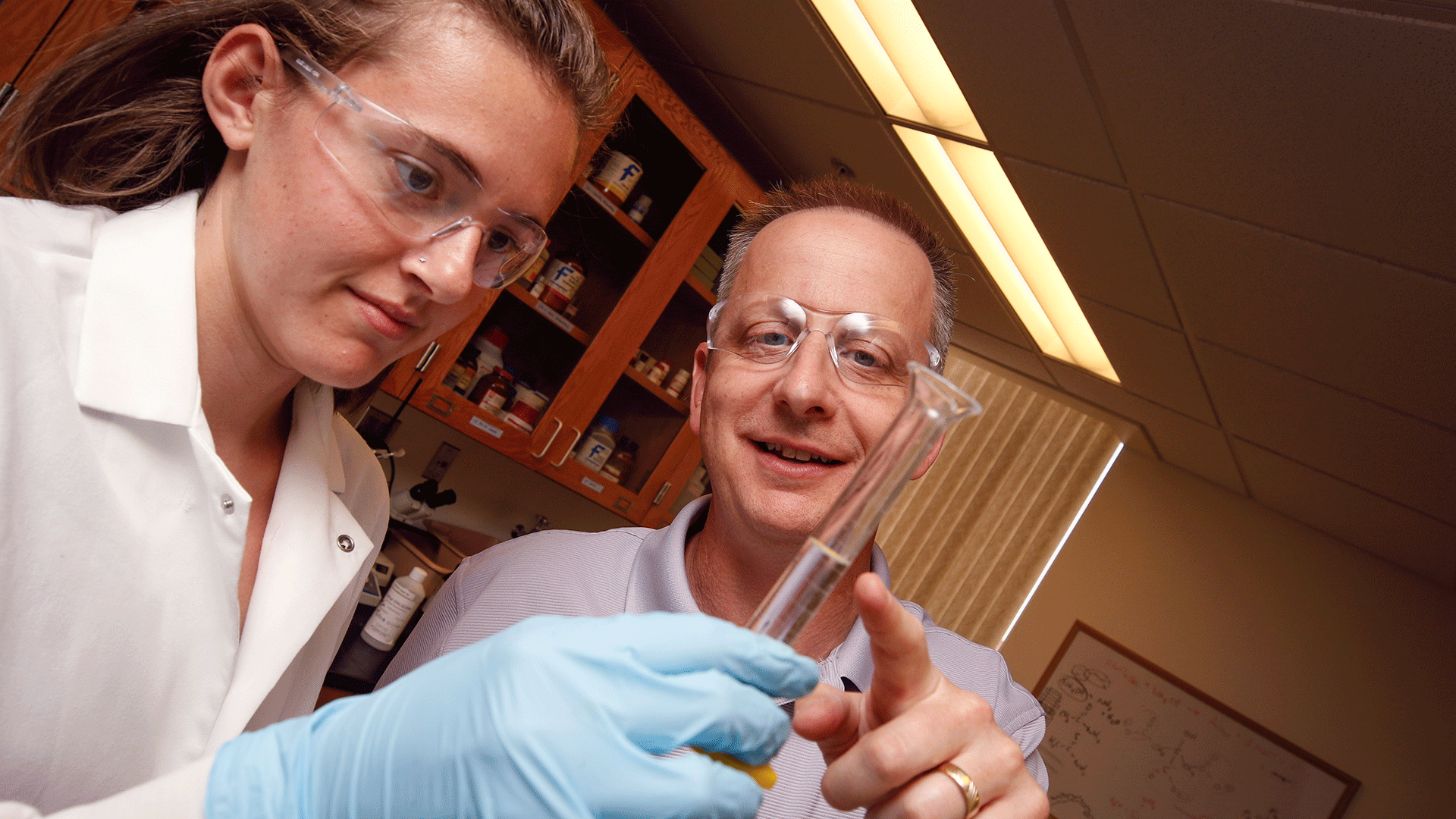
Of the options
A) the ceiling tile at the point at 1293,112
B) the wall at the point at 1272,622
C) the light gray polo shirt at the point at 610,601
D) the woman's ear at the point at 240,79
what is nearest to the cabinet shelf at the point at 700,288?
the ceiling tile at the point at 1293,112

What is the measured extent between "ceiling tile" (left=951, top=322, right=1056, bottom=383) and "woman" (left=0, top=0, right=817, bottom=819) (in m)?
3.17

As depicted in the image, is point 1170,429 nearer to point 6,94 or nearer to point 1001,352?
point 1001,352

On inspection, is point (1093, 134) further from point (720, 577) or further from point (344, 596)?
point (344, 596)

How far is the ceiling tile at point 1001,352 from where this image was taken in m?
3.93

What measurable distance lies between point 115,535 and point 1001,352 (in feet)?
12.8

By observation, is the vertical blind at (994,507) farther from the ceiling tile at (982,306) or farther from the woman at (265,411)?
the woman at (265,411)

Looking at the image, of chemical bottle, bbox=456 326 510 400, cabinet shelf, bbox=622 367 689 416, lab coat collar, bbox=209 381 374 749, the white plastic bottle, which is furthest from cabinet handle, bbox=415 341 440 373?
lab coat collar, bbox=209 381 374 749

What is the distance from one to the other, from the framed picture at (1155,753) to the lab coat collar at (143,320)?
4.02 m

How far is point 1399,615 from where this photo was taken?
3.56 metres

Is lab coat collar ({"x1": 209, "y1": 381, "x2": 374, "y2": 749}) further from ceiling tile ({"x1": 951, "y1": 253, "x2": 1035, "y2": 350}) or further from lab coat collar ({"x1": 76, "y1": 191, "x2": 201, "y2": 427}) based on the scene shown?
ceiling tile ({"x1": 951, "y1": 253, "x2": 1035, "y2": 350})

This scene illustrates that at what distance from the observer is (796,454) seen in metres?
1.19

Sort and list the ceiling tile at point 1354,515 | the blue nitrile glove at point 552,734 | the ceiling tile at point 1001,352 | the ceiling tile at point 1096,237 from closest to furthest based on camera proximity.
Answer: the blue nitrile glove at point 552,734 < the ceiling tile at point 1096,237 < the ceiling tile at point 1354,515 < the ceiling tile at point 1001,352

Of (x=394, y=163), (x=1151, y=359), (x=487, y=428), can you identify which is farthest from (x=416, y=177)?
(x=1151, y=359)

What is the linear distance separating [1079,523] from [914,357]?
3758 millimetres
